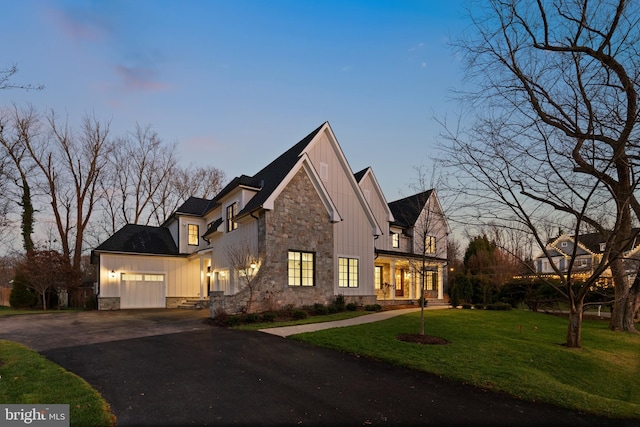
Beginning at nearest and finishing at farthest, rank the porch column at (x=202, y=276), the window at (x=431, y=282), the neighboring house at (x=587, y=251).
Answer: the neighboring house at (x=587, y=251) → the porch column at (x=202, y=276) → the window at (x=431, y=282)

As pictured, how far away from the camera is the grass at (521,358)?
620cm

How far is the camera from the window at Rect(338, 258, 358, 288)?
1828 centimetres

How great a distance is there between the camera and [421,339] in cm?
1004

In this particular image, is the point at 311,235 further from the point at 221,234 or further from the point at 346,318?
the point at 221,234

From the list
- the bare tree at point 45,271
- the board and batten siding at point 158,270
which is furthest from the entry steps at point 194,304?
the bare tree at point 45,271

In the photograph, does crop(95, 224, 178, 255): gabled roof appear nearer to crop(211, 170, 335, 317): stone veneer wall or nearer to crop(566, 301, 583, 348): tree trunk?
crop(211, 170, 335, 317): stone veneer wall

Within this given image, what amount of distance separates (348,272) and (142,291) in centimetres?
1248

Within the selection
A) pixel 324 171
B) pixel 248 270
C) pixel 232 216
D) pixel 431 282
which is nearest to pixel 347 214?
pixel 324 171

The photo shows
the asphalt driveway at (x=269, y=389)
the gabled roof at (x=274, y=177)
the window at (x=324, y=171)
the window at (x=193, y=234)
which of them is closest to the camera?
the asphalt driveway at (x=269, y=389)

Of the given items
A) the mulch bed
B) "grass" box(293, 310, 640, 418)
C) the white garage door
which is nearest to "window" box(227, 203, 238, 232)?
the white garage door

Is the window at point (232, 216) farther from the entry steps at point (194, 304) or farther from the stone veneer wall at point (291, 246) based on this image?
the entry steps at point (194, 304)

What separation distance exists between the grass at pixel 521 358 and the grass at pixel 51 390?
5385mm

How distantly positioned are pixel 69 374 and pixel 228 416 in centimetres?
380

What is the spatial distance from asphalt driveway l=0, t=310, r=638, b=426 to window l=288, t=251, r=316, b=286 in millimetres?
6309
